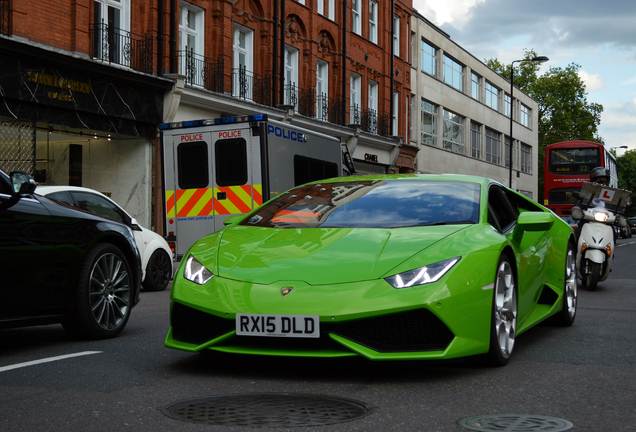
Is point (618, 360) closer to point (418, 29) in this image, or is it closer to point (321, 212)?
point (321, 212)

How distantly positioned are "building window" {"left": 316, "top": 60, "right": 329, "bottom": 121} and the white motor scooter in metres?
20.7

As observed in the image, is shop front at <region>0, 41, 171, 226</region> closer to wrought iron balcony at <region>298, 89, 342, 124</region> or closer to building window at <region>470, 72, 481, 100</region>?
wrought iron balcony at <region>298, 89, 342, 124</region>

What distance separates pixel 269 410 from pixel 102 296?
10.1 ft

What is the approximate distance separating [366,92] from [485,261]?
3342 centimetres

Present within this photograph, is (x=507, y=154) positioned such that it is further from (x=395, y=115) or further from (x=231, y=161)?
(x=231, y=161)

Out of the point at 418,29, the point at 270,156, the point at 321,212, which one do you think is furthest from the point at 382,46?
the point at 321,212

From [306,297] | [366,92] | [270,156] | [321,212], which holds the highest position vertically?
[366,92]

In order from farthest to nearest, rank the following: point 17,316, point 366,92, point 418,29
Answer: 1. point 418,29
2. point 366,92
3. point 17,316

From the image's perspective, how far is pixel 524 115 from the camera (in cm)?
7269

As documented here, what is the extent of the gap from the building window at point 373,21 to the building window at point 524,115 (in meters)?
33.5

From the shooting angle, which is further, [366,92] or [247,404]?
[366,92]

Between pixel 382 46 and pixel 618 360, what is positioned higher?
pixel 382 46

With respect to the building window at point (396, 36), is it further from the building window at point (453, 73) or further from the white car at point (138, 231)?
the white car at point (138, 231)

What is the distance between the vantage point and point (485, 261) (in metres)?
5.71
